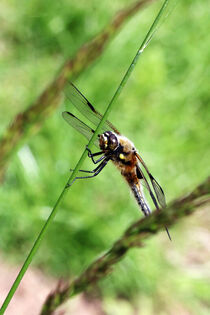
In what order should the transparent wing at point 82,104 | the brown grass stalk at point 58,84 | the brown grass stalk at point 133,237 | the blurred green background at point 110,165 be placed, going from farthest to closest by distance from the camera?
1. the blurred green background at point 110,165
2. the transparent wing at point 82,104
3. the brown grass stalk at point 58,84
4. the brown grass stalk at point 133,237

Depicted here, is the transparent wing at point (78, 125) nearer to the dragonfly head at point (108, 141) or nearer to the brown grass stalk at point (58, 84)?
the dragonfly head at point (108, 141)

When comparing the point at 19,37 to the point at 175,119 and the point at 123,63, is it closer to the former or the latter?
the point at 123,63

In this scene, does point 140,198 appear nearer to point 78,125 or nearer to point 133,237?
point 78,125

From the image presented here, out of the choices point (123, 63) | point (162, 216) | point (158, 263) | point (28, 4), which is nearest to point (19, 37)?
point (28, 4)

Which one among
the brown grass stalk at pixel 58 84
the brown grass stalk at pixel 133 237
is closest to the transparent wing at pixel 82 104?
the brown grass stalk at pixel 58 84

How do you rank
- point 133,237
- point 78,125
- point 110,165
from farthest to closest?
point 110,165 < point 78,125 < point 133,237

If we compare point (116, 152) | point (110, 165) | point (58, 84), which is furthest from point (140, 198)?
point (110, 165)

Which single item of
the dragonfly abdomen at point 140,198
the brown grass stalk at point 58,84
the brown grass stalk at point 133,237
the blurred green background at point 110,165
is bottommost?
the brown grass stalk at point 133,237
